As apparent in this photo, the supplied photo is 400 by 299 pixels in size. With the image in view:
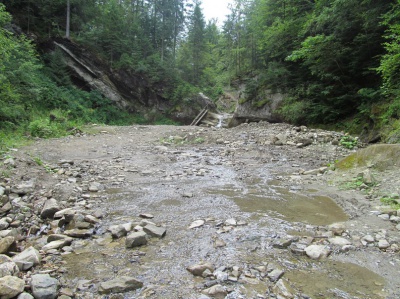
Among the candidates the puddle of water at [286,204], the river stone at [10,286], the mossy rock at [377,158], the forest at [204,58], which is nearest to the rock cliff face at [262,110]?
the forest at [204,58]

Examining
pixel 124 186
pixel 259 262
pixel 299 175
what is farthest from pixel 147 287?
pixel 299 175

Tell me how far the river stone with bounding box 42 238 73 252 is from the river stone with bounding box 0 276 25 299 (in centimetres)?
89

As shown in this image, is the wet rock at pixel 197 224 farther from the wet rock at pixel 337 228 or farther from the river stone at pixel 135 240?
the wet rock at pixel 337 228

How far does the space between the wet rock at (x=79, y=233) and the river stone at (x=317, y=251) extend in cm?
316

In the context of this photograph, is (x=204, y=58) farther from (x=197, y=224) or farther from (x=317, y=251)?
(x=317, y=251)

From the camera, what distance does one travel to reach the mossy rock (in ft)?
18.7

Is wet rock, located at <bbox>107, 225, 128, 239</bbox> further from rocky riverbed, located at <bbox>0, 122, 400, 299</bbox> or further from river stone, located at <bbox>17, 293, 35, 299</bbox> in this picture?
river stone, located at <bbox>17, 293, 35, 299</bbox>

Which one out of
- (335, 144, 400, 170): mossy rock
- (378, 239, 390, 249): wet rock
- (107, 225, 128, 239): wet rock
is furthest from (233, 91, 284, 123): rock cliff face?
(107, 225, 128, 239): wet rock

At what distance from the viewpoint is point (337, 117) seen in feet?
42.2

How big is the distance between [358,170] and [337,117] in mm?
7870

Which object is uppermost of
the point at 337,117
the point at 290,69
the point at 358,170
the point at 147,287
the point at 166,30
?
the point at 166,30

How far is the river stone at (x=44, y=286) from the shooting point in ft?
7.56

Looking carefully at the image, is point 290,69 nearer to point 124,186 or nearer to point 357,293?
point 124,186

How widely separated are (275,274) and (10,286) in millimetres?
2671
